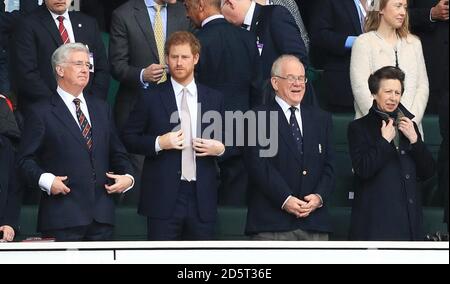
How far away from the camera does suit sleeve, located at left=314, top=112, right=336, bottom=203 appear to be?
8.45 meters

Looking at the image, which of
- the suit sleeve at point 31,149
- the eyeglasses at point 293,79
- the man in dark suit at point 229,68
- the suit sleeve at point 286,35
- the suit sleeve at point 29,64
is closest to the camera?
the suit sleeve at point 31,149

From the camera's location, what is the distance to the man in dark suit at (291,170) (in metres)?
8.37

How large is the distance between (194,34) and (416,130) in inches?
53.3

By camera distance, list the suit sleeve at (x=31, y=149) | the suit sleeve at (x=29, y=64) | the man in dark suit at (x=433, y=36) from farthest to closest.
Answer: the man in dark suit at (x=433, y=36) → the suit sleeve at (x=29, y=64) → the suit sleeve at (x=31, y=149)

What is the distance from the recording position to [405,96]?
8.66 metres

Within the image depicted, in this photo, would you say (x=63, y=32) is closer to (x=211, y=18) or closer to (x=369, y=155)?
(x=211, y=18)

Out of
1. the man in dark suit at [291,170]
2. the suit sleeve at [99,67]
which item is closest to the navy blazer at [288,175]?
the man in dark suit at [291,170]

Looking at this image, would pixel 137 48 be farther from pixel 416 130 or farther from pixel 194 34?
pixel 416 130

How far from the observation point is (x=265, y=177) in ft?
27.6

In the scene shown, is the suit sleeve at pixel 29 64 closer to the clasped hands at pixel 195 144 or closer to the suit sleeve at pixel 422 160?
the clasped hands at pixel 195 144

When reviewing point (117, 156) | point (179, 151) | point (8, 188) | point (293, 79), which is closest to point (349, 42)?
point (293, 79)

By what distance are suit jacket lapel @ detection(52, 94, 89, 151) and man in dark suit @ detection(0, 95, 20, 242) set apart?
374 mm

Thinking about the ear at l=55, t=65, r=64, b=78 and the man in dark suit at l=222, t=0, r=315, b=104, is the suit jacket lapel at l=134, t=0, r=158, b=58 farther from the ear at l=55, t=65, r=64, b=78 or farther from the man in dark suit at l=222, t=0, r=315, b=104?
the ear at l=55, t=65, r=64, b=78
